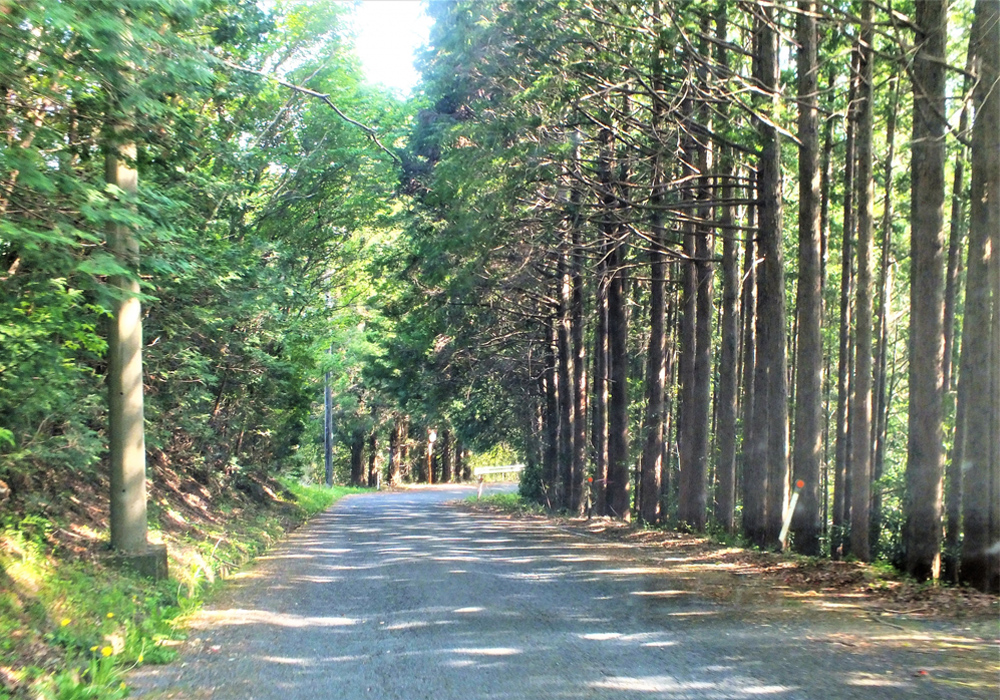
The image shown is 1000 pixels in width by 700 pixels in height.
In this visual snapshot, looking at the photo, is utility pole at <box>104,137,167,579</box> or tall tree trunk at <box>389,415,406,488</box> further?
tall tree trunk at <box>389,415,406,488</box>

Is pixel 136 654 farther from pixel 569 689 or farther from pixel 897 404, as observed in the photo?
pixel 897 404

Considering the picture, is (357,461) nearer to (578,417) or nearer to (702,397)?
(578,417)

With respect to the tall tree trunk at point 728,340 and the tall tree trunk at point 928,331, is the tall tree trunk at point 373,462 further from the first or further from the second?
the tall tree trunk at point 928,331

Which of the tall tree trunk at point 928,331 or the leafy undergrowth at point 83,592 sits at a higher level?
the tall tree trunk at point 928,331

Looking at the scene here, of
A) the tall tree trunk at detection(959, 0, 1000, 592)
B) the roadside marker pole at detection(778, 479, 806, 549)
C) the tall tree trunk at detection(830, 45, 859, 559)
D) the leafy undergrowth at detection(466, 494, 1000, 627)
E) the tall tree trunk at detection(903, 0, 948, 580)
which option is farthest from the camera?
the tall tree trunk at detection(830, 45, 859, 559)

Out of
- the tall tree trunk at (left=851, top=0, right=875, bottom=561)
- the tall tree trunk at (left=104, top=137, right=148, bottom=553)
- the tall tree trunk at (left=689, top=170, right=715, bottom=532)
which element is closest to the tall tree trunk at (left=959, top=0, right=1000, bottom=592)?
the tall tree trunk at (left=851, top=0, right=875, bottom=561)

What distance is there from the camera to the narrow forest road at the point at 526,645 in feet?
22.0

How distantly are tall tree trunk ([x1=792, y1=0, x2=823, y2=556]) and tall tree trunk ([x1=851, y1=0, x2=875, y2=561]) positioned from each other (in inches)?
26.2

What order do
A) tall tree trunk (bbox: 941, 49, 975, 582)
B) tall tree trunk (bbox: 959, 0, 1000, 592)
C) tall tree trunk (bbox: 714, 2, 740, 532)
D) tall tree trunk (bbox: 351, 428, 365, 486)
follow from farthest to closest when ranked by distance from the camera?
tall tree trunk (bbox: 351, 428, 365, 486), tall tree trunk (bbox: 714, 2, 740, 532), tall tree trunk (bbox: 941, 49, 975, 582), tall tree trunk (bbox: 959, 0, 1000, 592)

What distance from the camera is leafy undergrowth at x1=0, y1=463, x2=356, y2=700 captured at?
6.72m

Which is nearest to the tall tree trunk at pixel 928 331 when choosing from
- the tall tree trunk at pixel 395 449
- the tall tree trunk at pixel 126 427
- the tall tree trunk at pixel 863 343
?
the tall tree trunk at pixel 863 343

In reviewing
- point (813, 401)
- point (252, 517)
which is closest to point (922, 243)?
point (813, 401)

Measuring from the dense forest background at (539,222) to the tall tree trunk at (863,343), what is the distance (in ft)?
0.19

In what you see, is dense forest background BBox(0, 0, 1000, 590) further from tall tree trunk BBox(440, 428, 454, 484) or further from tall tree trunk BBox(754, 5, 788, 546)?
tall tree trunk BBox(440, 428, 454, 484)
